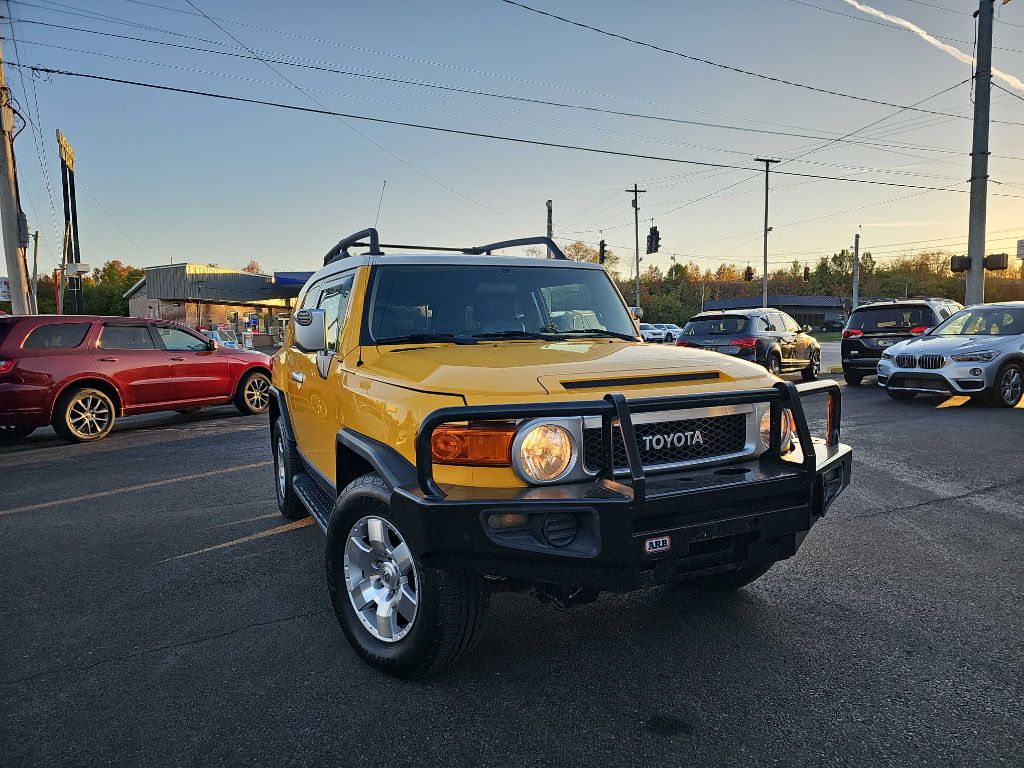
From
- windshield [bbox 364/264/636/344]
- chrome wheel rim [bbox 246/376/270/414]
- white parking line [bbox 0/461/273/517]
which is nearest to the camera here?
windshield [bbox 364/264/636/344]

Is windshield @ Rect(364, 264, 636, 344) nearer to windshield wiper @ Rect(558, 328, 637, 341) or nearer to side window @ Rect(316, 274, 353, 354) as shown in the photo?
windshield wiper @ Rect(558, 328, 637, 341)

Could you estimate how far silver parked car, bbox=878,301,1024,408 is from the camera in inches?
410

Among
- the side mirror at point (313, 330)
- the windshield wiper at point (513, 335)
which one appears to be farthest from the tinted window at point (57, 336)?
the windshield wiper at point (513, 335)

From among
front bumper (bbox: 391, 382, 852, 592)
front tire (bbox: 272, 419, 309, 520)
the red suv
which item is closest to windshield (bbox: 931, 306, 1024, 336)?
front bumper (bbox: 391, 382, 852, 592)

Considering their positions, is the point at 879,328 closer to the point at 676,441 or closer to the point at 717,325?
the point at 717,325

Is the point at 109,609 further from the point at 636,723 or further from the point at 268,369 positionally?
the point at 268,369

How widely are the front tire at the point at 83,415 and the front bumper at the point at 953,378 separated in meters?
12.1

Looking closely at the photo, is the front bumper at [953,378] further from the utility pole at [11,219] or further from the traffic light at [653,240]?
the traffic light at [653,240]

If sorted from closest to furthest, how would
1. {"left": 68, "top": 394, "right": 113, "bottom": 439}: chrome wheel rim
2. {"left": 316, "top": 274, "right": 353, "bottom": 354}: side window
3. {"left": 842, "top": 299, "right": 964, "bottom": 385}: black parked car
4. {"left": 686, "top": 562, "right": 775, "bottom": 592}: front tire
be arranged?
{"left": 686, "top": 562, "right": 775, "bottom": 592}: front tire, {"left": 316, "top": 274, "right": 353, "bottom": 354}: side window, {"left": 68, "top": 394, "right": 113, "bottom": 439}: chrome wheel rim, {"left": 842, "top": 299, "right": 964, "bottom": 385}: black parked car

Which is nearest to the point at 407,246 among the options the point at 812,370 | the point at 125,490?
the point at 125,490

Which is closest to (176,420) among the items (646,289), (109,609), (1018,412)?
(109,609)

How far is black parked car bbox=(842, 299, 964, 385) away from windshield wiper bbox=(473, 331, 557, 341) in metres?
11.9

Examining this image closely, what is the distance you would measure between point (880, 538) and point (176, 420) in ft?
34.5

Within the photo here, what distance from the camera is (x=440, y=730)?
8.25ft
